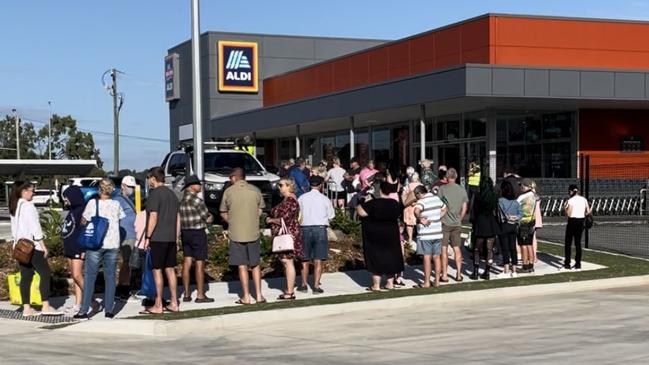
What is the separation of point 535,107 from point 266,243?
14.4 meters

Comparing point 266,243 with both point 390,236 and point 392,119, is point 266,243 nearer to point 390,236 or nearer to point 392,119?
point 390,236

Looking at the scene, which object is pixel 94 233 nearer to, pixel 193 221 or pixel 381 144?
pixel 193 221

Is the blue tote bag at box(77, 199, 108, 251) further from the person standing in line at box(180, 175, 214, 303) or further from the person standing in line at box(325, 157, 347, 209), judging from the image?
the person standing in line at box(325, 157, 347, 209)

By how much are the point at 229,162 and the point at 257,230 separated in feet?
28.6

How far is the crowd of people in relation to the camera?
11469 millimetres

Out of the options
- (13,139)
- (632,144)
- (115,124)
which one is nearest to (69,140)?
(13,139)

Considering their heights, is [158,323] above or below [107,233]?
below

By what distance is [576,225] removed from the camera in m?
15.7

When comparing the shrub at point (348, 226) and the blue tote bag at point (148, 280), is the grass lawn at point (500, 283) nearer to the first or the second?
the blue tote bag at point (148, 280)

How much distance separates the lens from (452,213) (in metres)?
14.1

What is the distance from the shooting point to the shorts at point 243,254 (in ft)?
39.9

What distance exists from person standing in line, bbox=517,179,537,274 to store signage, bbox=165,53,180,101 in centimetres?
3553

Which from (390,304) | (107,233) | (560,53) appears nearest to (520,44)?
(560,53)

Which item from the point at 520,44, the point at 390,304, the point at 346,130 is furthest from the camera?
the point at 346,130
